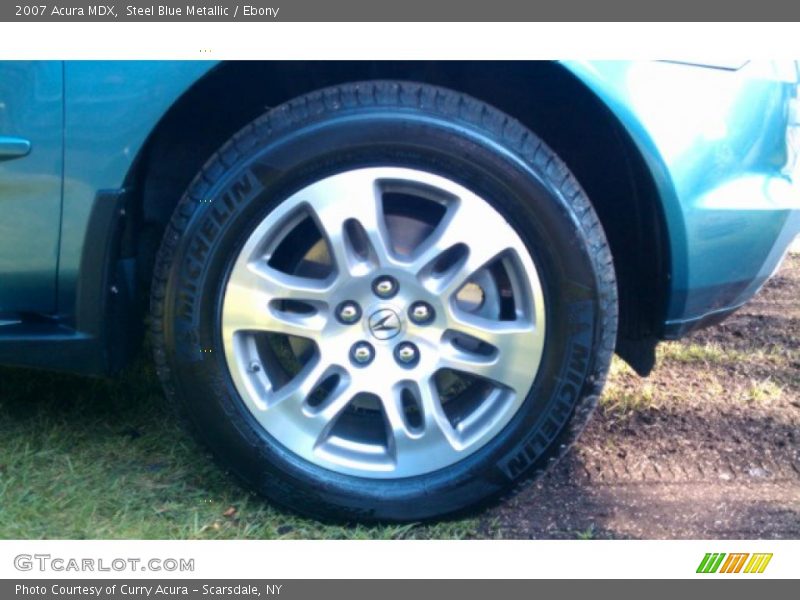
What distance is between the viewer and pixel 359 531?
221 centimetres

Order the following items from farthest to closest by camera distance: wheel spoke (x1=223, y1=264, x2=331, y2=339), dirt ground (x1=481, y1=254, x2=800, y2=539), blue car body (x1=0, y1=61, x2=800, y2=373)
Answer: dirt ground (x1=481, y1=254, x2=800, y2=539) → wheel spoke (x1=223, y1=264, x2=331, y2=339) → blue car body (x1=0, y1=61, x2=800, y2=373)

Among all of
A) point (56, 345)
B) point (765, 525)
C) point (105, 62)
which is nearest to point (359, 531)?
point (56, 345)

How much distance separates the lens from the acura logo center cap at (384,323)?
214 centimetres

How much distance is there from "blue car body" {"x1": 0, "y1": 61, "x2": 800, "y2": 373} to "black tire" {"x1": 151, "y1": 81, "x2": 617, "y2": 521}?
152mm

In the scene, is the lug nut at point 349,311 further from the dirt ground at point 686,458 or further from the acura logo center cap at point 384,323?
the dirt ground at point 686,458

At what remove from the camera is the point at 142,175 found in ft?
7.17

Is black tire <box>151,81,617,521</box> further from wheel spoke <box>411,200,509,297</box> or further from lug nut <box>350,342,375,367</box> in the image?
lug nut <box>350,342,375,367</box>

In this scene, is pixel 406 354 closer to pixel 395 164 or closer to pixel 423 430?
pixel 423 430

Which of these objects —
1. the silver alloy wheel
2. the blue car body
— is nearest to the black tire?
the silver alloy wheel

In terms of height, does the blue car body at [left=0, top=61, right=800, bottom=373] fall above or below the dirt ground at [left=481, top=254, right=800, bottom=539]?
above

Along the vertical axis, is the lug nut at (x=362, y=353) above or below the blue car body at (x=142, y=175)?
below

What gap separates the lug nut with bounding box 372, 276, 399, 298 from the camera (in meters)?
2.12

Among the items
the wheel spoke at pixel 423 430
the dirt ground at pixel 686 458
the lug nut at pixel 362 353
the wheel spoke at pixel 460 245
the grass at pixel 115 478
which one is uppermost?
the wheel spoke at pixel 460 245

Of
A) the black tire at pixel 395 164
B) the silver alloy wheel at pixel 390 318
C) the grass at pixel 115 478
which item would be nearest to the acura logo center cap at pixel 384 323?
the silver alloy wheel at pixel 390 318
